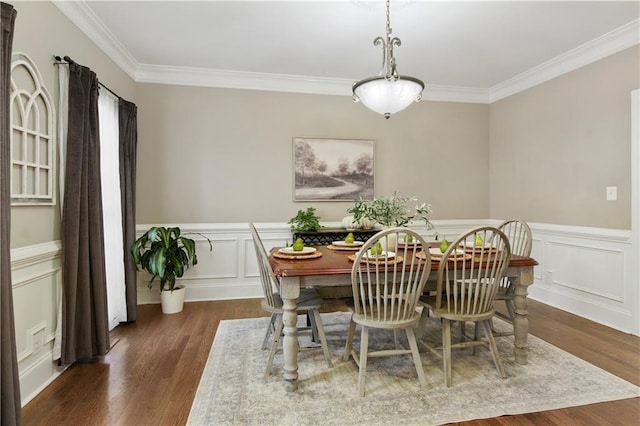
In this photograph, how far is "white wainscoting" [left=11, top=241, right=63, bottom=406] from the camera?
1.95 m

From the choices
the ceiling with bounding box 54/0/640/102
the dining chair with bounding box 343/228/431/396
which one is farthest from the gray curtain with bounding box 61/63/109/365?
the dining chair with bounding box 343/228/431/396

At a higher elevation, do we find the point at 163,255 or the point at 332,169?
the point at 332,169

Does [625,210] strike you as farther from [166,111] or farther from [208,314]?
[166,111]

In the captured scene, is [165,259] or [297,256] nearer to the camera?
[297,256]

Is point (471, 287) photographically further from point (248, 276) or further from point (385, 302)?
point (248, 276)

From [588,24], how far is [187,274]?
4553mm

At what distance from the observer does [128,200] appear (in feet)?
10.9

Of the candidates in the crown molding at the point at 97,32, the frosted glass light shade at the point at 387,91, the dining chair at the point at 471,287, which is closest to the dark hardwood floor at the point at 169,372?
the dining chair at the point at 471,287

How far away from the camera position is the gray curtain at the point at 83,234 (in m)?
2.28

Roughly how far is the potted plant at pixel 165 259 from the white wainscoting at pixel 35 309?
3.40 feet

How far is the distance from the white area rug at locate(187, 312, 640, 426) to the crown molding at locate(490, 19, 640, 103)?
2720 mm

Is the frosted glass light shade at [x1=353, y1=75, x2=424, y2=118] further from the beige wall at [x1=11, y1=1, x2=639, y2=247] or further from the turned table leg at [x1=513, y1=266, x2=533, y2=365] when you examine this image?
the beige wall at [x1=11, y1=1, x2=639, y2=247]

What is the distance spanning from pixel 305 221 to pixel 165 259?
1471 millimetres

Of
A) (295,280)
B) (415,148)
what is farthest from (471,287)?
(415,148)
